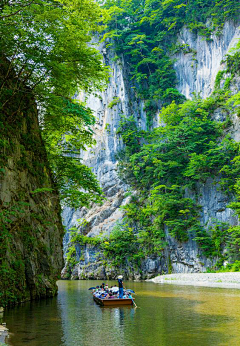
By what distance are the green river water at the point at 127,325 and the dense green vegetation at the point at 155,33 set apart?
37539 mm

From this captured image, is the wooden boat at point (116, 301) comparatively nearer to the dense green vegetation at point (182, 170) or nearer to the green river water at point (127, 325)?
the green river water at point (127, 325)

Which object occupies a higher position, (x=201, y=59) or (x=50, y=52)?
(x=201, y=59)

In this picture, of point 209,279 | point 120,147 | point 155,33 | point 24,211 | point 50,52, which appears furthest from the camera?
point 155,33

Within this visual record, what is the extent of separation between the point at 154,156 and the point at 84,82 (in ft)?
89.6

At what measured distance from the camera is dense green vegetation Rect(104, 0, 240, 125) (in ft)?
152

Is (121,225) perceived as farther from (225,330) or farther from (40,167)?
(225,330)

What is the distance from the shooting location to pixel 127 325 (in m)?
9.74

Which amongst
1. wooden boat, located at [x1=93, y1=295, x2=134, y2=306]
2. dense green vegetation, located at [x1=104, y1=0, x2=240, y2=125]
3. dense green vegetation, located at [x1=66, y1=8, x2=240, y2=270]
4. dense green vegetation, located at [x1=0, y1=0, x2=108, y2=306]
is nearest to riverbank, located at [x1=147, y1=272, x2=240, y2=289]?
dense green vegetation, located at [x1=66, y1=8, x2=240, y2=270]

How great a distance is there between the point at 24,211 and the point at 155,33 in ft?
152

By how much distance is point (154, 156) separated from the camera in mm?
42219

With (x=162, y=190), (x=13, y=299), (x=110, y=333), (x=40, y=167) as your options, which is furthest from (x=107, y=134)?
(x=110, y=333)

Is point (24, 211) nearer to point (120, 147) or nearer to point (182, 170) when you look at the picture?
point (182, 170)

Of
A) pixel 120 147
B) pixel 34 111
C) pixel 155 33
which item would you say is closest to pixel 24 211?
pixel 34 111

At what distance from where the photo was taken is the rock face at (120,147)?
36.6 meters
